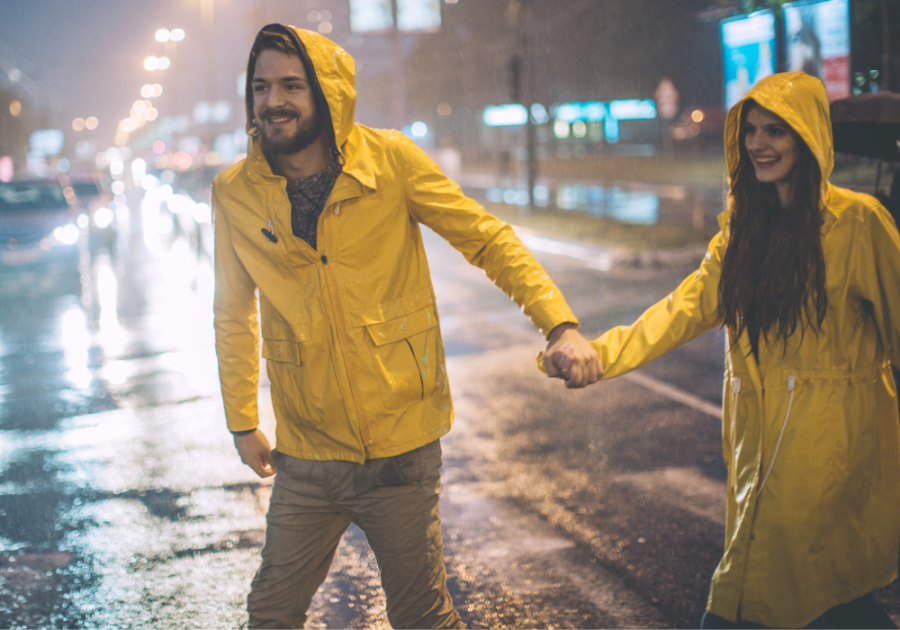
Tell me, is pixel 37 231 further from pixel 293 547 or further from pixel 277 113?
pixel 293 547

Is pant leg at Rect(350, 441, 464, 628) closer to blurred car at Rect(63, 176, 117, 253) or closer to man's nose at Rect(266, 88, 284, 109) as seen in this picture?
man's nose at Rect(266, 88, 284, 109)

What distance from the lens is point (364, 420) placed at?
264 centimetres

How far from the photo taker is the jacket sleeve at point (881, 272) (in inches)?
101

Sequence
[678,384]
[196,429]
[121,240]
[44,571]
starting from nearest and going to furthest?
[44,571] → [196,429] → [678,384] → [121,240]

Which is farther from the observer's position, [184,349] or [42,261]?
[42,261]

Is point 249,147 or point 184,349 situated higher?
point 249,147

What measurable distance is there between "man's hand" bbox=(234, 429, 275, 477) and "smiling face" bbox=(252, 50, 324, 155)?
0.99m

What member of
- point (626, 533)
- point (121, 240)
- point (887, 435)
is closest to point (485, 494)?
point (626, 533)

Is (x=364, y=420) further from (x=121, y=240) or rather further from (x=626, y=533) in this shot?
(x=121, y=240)

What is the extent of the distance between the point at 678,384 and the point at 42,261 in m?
13.9

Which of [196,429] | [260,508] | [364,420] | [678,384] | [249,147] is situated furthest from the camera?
[678,384]

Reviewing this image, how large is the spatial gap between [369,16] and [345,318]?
132 ft

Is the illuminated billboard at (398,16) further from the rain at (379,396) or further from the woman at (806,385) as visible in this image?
the woman at (806,385)

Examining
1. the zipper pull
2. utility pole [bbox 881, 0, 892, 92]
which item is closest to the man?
the zipper pull
